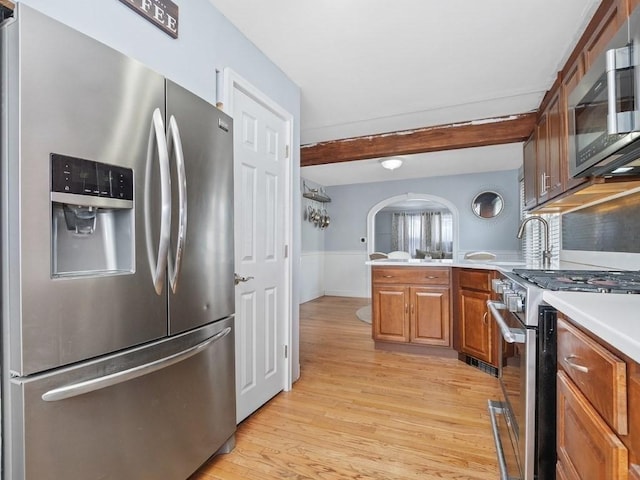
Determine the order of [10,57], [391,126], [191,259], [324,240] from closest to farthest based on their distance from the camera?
[10,57] → [191,259] → [391,126] → [324,240]

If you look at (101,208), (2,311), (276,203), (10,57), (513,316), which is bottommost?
(513,316)

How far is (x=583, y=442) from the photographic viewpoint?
34.9 inches

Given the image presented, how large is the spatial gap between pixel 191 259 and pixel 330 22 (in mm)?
1588

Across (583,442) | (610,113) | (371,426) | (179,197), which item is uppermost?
(610,113)

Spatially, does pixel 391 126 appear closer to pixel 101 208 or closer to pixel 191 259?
pixel 191 259

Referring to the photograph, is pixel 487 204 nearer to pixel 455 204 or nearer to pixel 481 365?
pixel 455 204

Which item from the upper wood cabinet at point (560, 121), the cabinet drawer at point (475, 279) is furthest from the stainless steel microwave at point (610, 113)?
the cabinet drawer at point (475, 279)

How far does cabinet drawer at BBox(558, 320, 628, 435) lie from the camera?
0.71 m

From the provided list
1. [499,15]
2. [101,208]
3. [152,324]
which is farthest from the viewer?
[499,15]

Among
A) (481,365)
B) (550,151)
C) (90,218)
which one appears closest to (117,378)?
(90,218)

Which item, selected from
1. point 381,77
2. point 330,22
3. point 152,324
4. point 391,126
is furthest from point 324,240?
point 152,324

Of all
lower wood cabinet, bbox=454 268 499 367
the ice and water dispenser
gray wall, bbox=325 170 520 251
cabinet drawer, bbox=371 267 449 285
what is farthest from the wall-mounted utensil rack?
the ice and water dispenser

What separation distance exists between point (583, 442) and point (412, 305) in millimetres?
2410

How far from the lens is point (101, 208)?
1084 mm
